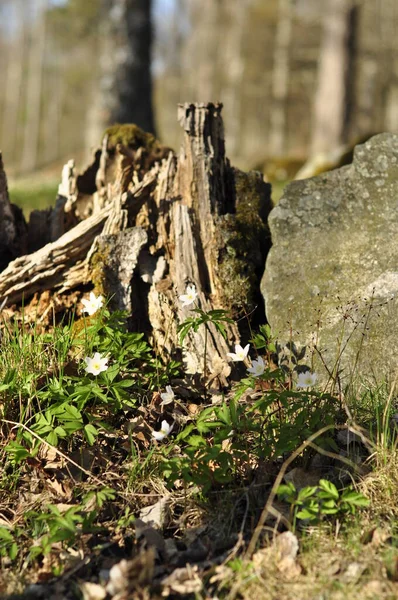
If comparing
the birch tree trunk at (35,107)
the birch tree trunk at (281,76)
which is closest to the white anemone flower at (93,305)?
the birch tree trunk at (281,76)

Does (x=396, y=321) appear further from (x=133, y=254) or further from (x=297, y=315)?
(x=133, y=254)

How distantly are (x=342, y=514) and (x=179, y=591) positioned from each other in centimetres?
81

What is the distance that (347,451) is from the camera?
286cm

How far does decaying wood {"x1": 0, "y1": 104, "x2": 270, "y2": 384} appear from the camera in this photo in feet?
12.8

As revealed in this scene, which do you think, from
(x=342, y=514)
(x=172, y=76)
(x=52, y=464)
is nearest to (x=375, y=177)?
(x=342, y=514)

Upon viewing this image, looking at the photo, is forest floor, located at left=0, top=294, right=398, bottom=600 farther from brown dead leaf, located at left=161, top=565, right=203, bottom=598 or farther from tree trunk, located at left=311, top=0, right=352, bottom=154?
tree trunk, located at left=311, top=0, right=352, bottom=154

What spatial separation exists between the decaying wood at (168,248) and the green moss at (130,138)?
0.73 m

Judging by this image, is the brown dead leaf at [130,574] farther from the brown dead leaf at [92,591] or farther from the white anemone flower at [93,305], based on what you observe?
the white anemone flower at [93,305]

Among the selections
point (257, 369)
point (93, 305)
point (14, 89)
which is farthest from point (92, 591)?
point (14, 89)

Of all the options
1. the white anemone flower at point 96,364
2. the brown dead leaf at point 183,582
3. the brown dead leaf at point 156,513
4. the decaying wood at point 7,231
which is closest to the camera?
the brown dead leaf at point 183,582

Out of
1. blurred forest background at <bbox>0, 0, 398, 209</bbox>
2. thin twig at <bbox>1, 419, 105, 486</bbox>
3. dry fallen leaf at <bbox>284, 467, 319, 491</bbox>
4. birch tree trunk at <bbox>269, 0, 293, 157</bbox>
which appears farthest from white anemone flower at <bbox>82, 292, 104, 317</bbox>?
birch tree trunk at <bbox>269, 0, 293, 157</bbox>

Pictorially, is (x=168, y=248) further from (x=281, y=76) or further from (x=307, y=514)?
(x=281, y=76)

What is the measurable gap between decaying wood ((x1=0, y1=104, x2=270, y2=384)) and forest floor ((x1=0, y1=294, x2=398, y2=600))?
336mm

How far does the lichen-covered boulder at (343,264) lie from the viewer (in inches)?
140
